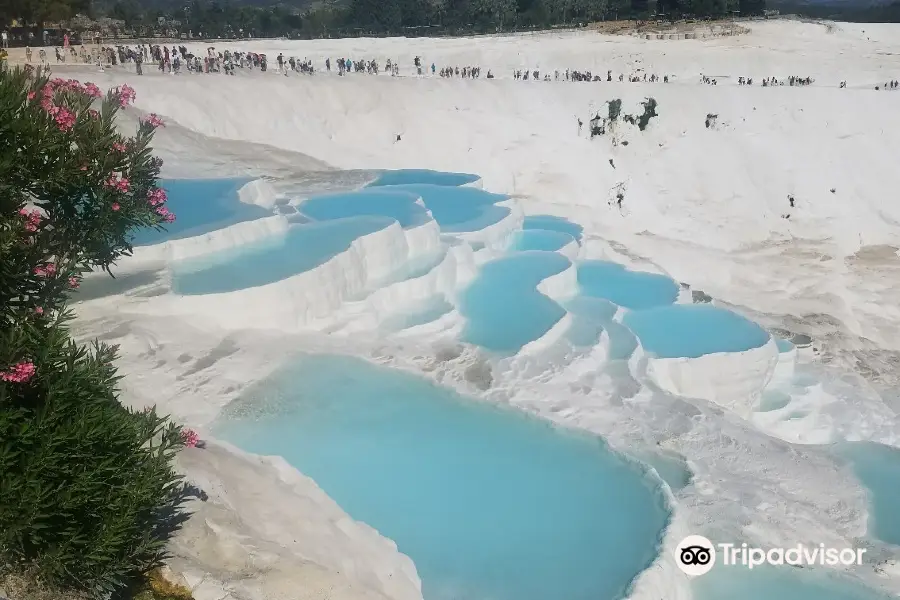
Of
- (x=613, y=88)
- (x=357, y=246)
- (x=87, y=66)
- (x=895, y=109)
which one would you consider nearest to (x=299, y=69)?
(x=87, y=66)

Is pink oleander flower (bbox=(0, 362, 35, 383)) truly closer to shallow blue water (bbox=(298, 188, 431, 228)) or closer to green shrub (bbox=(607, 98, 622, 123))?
shallow blue water (bbox=(298, 188, 431, 228))

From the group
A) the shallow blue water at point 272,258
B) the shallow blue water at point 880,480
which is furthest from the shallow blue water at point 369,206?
the shallow blue water at point 880,480

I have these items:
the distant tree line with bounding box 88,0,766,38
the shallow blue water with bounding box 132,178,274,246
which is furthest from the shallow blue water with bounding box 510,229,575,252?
the distant tree line with bounding box 88,0,766,38

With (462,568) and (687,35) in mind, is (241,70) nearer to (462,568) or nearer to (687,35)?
(462,568)

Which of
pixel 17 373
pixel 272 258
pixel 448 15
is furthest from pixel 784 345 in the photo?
pixel 448 15

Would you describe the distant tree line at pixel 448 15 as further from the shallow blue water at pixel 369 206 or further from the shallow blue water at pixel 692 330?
the shallow blue water at pixel 692 330

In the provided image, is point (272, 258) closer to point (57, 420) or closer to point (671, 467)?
point (671, 467)

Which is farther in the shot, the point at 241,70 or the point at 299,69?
the point at 299,69
